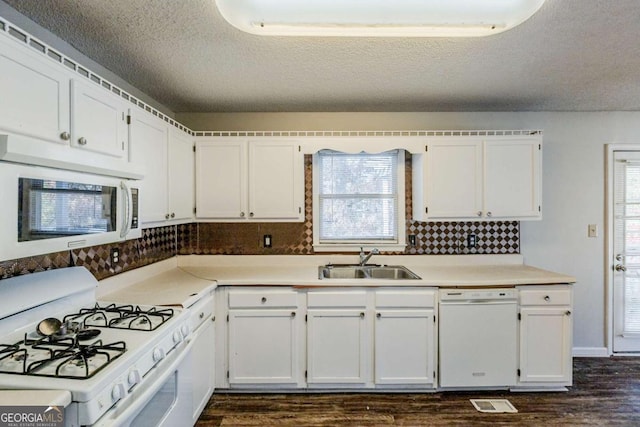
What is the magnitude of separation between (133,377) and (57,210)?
2.24 feet

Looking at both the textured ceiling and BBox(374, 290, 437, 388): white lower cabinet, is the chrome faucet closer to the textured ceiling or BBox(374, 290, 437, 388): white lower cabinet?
BBox(374, 290, 437, 388): white lower cabinet

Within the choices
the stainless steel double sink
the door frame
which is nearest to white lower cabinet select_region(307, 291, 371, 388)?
the stainless steel double sink

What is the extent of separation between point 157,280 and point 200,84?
59.9 inches

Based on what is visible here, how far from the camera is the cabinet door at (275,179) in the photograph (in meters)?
2.78

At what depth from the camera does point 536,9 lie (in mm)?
1509

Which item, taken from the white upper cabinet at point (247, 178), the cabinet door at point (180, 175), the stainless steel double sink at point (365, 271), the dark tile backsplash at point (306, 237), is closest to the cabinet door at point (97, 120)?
the cabinet door at point (180, 175)

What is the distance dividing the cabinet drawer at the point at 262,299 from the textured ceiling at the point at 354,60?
1.57 meters

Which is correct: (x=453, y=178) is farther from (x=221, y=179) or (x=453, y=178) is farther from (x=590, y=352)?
(x=590, y=352)

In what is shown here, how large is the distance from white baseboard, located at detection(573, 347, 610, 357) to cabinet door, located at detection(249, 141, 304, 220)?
2989 mm

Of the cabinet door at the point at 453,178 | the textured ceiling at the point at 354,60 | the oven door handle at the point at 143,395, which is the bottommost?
the oven door handle at the point at 143,395

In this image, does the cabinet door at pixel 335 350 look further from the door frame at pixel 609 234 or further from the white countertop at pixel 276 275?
the door frame at pixel 609 234

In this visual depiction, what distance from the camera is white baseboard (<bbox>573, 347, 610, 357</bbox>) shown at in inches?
121

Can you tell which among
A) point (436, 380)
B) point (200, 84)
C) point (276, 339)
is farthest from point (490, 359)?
point (200, 84)

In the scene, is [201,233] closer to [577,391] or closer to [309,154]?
[309,154]
